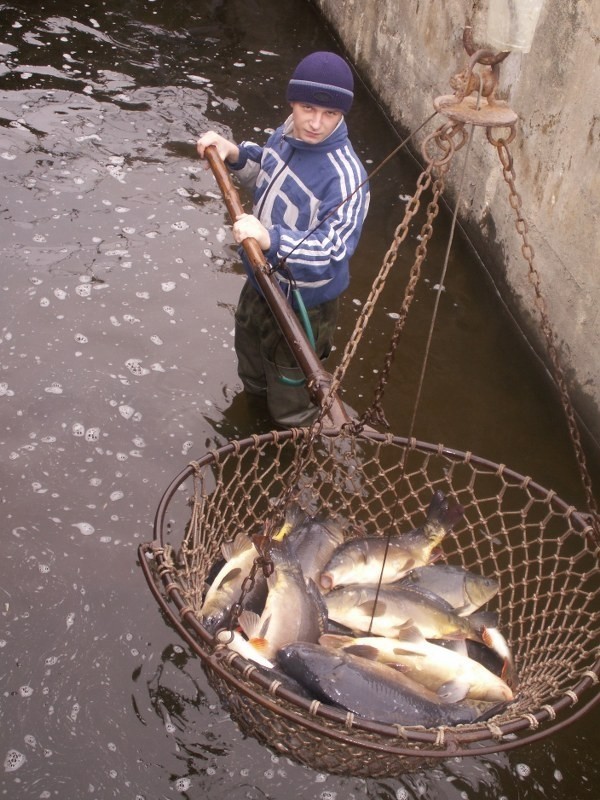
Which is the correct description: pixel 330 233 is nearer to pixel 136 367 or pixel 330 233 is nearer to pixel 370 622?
pixel 370 622

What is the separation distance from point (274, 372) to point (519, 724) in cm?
236

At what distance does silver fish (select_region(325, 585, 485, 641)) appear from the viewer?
332 centimetres

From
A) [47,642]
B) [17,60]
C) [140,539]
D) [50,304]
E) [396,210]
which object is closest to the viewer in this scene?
[47,642]

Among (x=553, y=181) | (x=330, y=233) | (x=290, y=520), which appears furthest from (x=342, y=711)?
(x=553, y=181)

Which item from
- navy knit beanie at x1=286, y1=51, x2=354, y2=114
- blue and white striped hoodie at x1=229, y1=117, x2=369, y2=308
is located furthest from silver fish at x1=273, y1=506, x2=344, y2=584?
navy knit beanie at x1=286, y1=51, x2=354, y2=114

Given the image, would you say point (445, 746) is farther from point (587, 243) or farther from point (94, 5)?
point (94, 5)

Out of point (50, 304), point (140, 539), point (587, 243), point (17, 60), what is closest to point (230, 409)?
point (140, 539)

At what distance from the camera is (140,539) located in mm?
4230

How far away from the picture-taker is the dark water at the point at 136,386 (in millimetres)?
3434

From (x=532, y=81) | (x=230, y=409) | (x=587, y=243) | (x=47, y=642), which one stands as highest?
(x=532, y=81)

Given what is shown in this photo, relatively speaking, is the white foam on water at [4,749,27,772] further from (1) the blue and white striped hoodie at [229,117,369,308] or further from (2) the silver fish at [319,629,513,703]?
(1) the blue and white striped hoodie at [229,117,369,308]

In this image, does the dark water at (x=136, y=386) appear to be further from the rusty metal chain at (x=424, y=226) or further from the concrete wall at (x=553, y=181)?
the rusty metal chain at (x=424, y=226)

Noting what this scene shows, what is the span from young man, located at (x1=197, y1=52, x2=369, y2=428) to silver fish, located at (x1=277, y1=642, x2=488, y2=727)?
1641 millimetres

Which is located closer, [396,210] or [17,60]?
[396,210]
